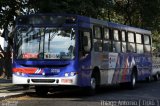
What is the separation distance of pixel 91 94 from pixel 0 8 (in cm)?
629

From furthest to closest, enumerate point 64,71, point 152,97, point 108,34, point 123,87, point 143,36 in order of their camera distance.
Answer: point 143,36
point 123,87
point 108,34
point 152,97
point 64,71

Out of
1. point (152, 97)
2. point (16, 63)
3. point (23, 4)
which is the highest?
point (23, 4)

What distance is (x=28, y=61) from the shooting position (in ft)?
62.6

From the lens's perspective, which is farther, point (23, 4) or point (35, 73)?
point (23, 4)

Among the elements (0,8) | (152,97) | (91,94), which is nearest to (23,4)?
(0,8)

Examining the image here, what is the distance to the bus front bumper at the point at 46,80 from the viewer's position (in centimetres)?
1869

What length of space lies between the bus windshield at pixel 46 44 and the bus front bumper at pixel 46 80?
0.80m

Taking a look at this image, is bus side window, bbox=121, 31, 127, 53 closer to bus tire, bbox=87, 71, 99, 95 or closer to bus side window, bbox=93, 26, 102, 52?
bus side window, bbox=93, 26, 102, 52

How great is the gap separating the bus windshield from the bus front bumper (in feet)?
2.62

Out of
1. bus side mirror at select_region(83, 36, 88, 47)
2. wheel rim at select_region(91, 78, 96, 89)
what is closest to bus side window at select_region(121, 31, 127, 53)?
wheel rim at select_region(91, 78, 96, 89)

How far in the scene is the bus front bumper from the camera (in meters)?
18.7

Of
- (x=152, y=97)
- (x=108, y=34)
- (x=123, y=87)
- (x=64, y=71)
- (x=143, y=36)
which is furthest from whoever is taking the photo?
(x=143, y=36)

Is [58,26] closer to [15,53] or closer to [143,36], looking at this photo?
[15,53]

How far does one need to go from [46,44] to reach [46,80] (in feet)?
4.51
